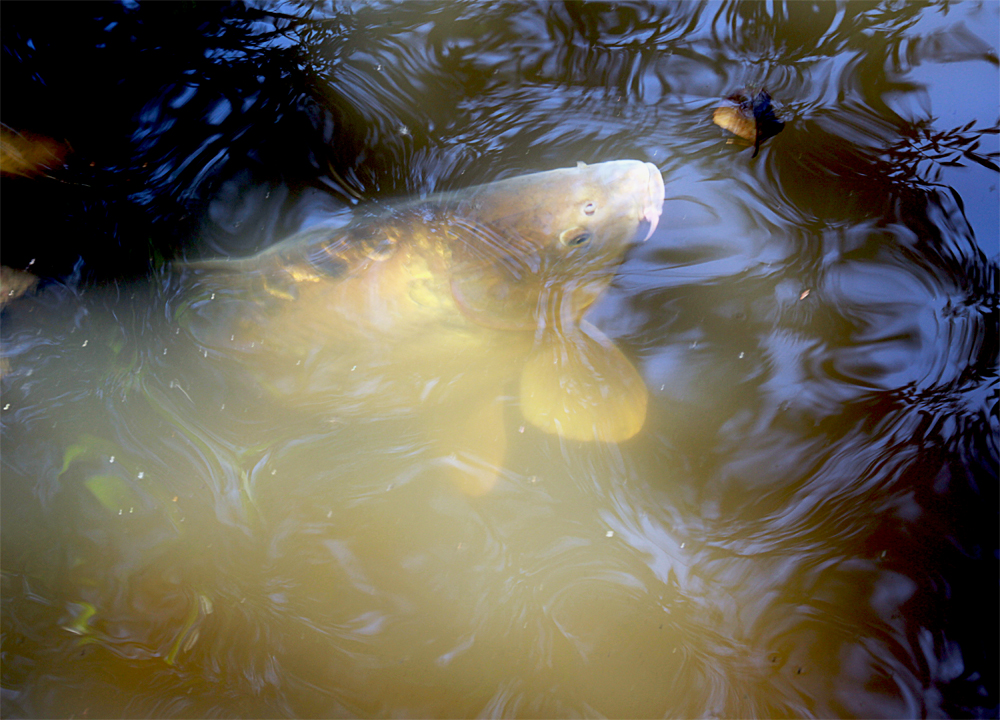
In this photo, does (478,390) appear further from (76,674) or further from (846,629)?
(76,674)

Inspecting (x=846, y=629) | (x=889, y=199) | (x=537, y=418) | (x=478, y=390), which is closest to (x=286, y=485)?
(x=478, y=390)

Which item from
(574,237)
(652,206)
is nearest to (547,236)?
(574,237)

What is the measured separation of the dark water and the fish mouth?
0.04 meters

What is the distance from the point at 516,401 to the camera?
1628 mm

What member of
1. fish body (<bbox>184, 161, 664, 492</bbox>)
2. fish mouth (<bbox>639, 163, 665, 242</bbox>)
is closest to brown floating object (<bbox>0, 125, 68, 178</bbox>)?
fish body (<bbox>184, 161, 664, 492</bbox>)

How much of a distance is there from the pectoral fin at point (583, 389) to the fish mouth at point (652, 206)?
1.31 feet

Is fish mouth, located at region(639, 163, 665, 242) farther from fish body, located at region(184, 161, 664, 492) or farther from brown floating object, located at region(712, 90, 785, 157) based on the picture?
brown floating object, located at region(712, 90, 785, 157)

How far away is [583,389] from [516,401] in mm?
223

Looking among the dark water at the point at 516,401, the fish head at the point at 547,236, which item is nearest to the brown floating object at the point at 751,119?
the dark water at the point at 516,401

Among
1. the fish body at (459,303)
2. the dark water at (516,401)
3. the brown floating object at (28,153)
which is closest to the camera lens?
the dark water at (516,401)

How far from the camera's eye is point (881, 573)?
1.49 meters

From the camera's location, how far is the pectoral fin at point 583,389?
5.26ft

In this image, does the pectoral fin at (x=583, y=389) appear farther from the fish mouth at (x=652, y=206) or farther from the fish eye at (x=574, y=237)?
the fish mouth at (x=652, y=206)

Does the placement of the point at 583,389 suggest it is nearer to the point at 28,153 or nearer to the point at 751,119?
the point at 751,119
